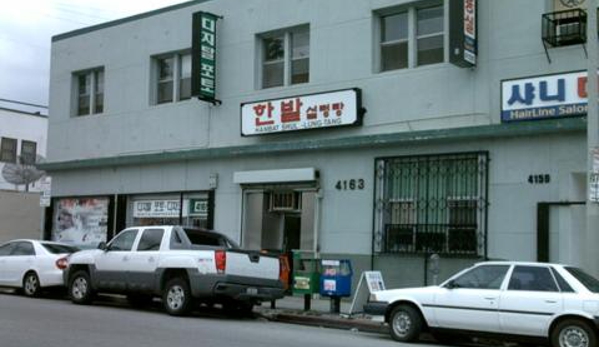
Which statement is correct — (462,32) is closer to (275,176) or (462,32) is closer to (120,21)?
(275,176)

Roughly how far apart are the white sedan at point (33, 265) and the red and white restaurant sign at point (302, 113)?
18.7 feet

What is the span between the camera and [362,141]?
59.8ft

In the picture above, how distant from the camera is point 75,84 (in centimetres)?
2706

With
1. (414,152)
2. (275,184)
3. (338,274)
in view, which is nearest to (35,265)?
(275,184)

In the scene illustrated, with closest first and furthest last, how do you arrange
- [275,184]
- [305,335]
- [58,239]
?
[305,335], [275,184], [58,239]

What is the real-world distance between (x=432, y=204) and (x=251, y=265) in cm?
460

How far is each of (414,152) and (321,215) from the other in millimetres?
3025

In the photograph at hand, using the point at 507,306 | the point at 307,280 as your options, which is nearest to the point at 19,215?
the point at 307,280

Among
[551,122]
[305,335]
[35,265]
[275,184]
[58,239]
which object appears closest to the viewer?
[305,335]

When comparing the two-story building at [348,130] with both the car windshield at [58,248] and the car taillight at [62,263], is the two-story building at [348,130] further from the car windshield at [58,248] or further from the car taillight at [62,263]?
the car taillight at [62,263]

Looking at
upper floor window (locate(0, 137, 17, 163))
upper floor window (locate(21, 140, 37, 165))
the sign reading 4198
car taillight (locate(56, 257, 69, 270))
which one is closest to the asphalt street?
car taillight (locate(56, 257, 69, 270))

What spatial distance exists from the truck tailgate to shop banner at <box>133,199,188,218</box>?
7.72m

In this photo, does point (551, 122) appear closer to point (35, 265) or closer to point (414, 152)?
point (414, 152)

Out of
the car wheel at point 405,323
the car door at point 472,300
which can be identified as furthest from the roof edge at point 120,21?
the car door at point 472,300
